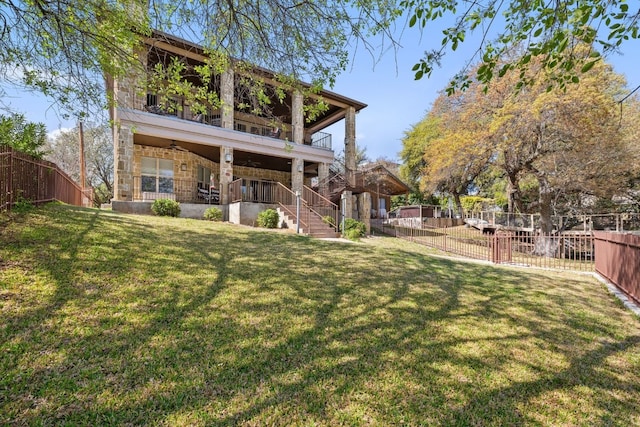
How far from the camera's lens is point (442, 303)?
5.02 meters

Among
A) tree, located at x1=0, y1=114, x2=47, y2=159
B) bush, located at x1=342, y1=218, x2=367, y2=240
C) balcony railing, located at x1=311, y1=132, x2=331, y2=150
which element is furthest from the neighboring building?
tree, located at x1=0, y1=114, x2=47, y2=159

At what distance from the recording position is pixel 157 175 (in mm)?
14227

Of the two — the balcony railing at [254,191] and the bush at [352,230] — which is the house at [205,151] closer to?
the balcony railing at [254,191]

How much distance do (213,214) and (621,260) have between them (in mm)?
12887

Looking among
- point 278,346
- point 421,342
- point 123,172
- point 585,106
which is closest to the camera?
point 278,346

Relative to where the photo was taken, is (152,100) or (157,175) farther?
(157,175)

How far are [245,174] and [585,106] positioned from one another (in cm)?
1729

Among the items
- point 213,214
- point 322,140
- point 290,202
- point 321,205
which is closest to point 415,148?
point 322,140

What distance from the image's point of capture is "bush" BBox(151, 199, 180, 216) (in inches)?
451

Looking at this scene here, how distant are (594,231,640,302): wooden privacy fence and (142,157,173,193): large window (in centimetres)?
1639

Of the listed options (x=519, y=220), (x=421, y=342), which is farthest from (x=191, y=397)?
(x=519, y=220)

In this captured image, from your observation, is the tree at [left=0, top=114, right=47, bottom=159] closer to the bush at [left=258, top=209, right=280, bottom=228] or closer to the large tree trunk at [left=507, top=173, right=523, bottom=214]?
the bush at [left=258, top=209, right=280, bottom=228]

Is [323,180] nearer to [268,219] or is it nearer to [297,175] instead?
[297,175]

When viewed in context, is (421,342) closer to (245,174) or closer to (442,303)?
(442,303)
